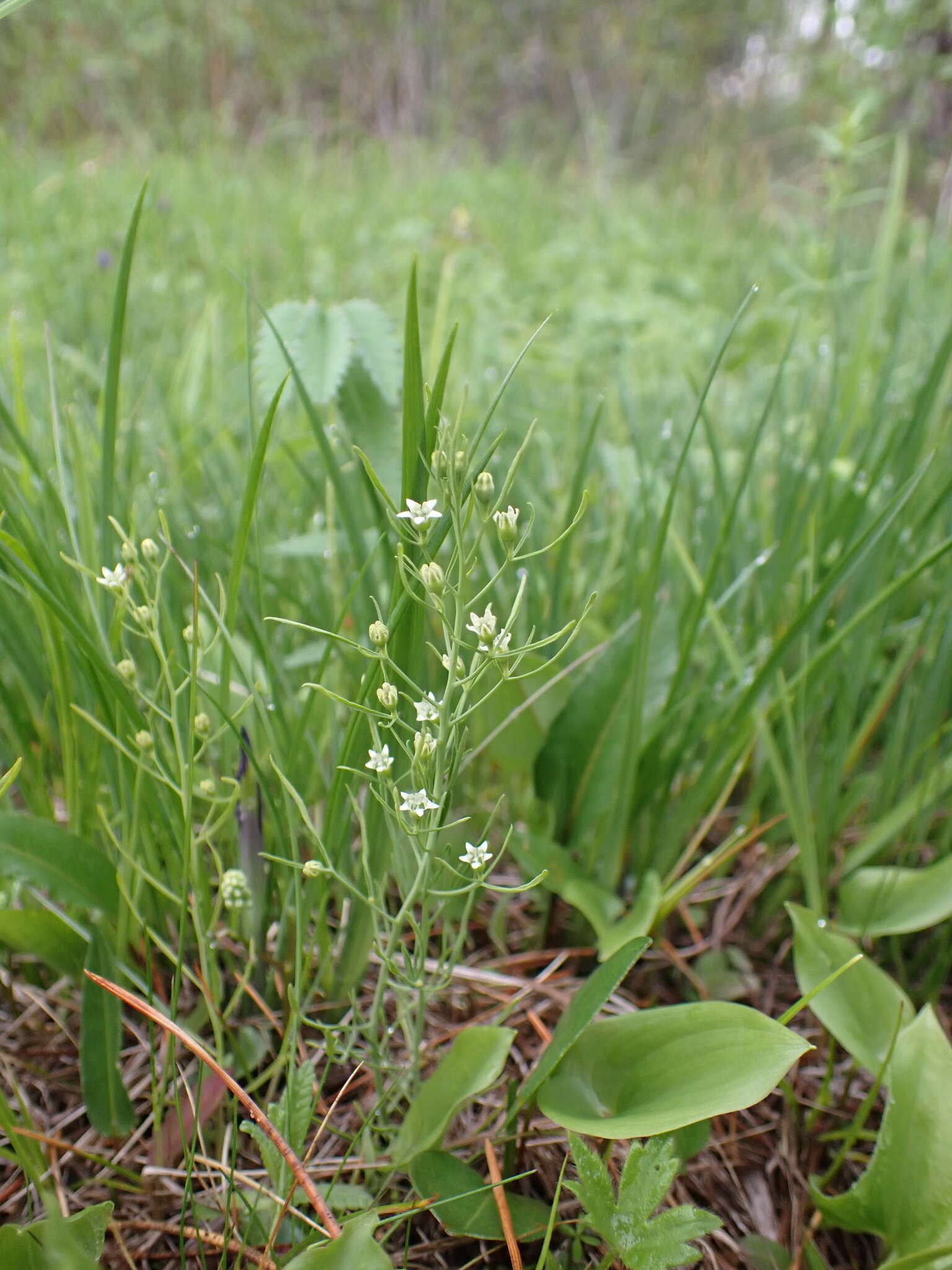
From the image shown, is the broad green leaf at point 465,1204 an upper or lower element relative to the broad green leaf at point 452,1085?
lower

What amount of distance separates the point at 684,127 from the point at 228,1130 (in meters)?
9.49

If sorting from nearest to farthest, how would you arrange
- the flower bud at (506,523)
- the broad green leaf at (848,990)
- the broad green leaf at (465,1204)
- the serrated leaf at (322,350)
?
the flower bud at (506,523)
the broad green leaf at (465,1204)
the broad green leaf at (848,990)
the serrated leaf at (322,350)

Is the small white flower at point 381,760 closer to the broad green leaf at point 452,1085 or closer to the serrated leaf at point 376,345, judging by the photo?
the broad green leaf at point 452,1085

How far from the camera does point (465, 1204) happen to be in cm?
64

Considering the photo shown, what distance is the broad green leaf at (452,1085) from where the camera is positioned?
23.6 inches

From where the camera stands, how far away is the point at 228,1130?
2.36 ft

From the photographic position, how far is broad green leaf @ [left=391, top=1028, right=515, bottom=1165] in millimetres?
A: 600

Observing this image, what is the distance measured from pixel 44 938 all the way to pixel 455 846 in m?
0.35

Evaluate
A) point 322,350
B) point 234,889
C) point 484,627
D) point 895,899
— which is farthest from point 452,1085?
point 322,350

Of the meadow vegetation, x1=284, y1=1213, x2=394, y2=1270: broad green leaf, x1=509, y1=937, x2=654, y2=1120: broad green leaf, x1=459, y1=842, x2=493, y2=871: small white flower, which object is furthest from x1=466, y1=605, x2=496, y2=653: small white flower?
x1=284, y1=1213, x2=394, y2=1270: broad green leaf

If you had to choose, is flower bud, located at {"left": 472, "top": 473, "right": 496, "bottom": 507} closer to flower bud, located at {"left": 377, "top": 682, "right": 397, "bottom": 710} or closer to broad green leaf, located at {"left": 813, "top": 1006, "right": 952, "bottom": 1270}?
flower bud, located at {"left": 377, "top": 682, "right": 397, "bottom": 710}

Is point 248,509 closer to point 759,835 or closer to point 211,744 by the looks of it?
point 211,744

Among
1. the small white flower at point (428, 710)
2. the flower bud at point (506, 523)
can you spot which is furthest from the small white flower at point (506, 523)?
the small white flower at point (428, 710)

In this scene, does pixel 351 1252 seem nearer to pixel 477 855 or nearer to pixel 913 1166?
pixel 477 855
